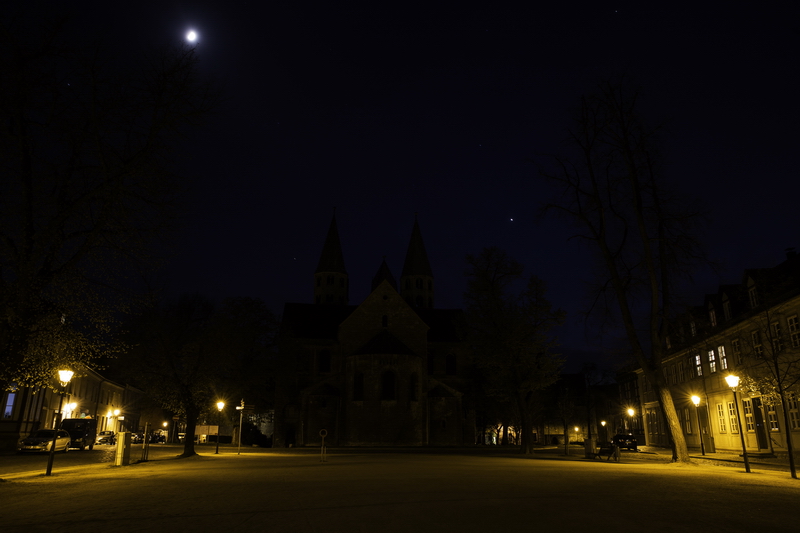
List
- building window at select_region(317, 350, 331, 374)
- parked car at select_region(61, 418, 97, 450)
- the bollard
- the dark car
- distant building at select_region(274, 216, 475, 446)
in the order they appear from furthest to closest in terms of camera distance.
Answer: building window at select_region(317, 350, 331, 374), distant building at select_region(274, 216, 475, 446), the dark car, parked car at select_region(61, 418, 97, 450), the bollard

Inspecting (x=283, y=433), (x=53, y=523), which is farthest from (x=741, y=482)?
(x=283, y=433)

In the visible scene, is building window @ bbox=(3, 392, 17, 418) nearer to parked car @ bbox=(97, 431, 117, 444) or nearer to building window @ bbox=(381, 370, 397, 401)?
parked car @ bbox=(97, 431, 117, 444)

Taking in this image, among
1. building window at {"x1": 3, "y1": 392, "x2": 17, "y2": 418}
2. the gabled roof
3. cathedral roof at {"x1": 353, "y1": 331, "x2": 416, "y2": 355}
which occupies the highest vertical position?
the gabled roof

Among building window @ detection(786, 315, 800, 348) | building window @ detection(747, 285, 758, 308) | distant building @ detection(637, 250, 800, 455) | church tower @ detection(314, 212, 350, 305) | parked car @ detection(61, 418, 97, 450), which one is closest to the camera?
distant building @ detection(637, 250, 800, 455)

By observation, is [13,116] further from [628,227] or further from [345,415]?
[345,415]

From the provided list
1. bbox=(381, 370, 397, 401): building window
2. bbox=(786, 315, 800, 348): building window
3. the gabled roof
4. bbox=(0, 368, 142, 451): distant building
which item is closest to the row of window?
bbox=(381, 370, 397, 401): building window

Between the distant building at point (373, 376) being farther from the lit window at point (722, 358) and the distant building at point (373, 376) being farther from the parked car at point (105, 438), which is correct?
the lit window at point (722, 358)

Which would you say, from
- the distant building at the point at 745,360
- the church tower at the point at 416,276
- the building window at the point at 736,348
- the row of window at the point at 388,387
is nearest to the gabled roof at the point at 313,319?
the row of window at the point at 388,387

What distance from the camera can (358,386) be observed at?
49.8m

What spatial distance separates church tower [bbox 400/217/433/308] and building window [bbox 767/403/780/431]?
5156 cm

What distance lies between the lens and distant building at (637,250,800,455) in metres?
22.7

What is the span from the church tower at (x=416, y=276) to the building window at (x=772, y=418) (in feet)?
169

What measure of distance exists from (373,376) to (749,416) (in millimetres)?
27681

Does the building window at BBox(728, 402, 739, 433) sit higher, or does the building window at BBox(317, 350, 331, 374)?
the building window at BBox(317, 350, 331, 374)
